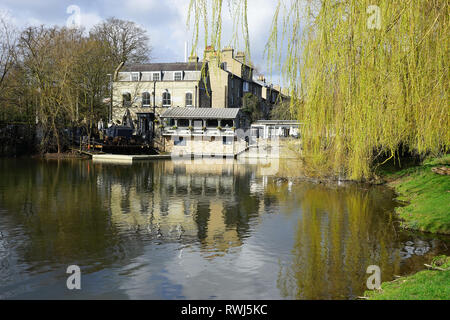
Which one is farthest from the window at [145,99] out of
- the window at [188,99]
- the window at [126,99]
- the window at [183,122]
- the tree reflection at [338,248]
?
the tree reflection at [338,248]

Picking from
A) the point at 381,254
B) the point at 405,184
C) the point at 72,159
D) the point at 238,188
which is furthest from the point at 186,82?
the point at 381,254

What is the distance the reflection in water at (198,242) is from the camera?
7770 mm

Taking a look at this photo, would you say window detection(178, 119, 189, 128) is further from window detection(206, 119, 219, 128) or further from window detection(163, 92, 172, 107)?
window detection(163, 92, 172, 107)

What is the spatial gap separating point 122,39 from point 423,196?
1824 inches

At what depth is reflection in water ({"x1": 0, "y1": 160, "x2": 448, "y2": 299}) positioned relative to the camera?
25.5ft

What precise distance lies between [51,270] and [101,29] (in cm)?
4941

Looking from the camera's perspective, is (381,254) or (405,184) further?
(405,184)

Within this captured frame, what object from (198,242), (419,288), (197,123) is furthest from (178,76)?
(419,288)

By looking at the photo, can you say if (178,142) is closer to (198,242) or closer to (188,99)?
(188,99)

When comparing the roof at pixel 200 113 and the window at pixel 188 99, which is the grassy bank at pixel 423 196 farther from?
the window at pixel 188 99

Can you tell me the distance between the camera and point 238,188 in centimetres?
2131

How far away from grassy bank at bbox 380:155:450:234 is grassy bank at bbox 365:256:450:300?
5002 millimetres

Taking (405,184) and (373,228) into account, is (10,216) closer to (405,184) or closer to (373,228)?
(373,228)

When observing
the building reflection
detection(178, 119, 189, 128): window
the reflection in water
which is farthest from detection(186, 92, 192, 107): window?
the reflection in water
